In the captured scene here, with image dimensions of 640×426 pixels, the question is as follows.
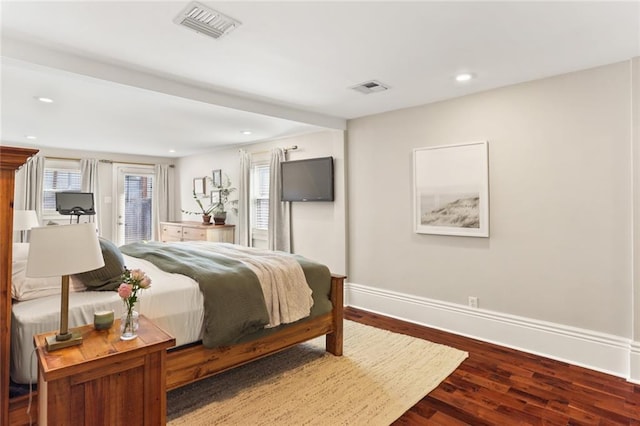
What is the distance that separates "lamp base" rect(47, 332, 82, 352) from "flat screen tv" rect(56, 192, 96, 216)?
5.22 metres

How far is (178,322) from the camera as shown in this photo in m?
2.16

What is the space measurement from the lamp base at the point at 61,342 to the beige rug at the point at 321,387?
0.85 meters

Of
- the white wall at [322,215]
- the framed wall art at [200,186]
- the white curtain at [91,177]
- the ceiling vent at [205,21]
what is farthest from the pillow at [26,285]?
Answer: the white curtain at [91,177]

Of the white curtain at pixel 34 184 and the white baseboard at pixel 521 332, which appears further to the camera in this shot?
the white curtain at pixel 34 184

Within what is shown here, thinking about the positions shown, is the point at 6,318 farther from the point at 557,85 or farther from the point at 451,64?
the point at 557,85

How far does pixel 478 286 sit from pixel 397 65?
224 centimetres

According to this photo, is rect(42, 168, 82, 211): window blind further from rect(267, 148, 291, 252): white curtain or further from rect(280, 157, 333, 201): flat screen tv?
rect(280, 157, 333, 201): flat screen tv

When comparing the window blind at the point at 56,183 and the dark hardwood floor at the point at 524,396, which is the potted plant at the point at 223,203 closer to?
Result: the window blind at the point at 56,183

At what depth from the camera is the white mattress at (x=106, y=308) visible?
176 centimetres

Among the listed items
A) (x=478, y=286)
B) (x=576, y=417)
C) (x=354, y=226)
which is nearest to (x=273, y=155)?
(x=354, y=226)

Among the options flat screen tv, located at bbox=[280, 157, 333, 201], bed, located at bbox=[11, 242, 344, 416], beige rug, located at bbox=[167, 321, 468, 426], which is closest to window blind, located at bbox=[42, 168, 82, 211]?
flat screen tv, located at bbox=[280, 157, 333, 201]

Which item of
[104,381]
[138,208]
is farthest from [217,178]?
[104,381]

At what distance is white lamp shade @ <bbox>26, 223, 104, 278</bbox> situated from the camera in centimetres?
146

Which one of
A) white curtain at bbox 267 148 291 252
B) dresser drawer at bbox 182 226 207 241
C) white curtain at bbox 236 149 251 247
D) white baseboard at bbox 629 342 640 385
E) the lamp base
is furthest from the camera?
dresser drawer at bbox 182 226 207 241
